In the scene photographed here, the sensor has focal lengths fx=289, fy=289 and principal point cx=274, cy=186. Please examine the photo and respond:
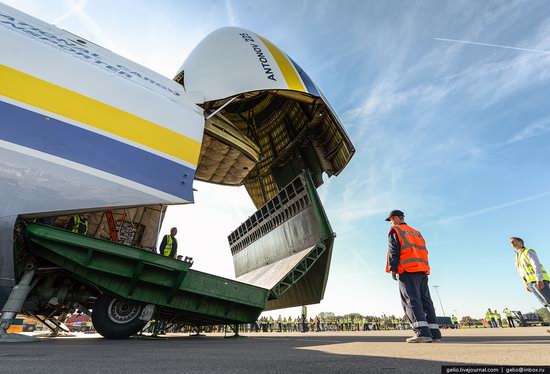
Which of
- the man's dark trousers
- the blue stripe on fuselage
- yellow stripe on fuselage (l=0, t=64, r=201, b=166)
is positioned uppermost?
yellow stripe on fuselage (l=0, t=64, r=201, b=166)

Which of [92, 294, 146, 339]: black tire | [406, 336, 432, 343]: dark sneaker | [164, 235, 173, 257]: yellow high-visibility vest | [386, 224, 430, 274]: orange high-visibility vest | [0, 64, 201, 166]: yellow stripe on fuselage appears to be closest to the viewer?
[406, 336, 432, 343]: dark sneaker

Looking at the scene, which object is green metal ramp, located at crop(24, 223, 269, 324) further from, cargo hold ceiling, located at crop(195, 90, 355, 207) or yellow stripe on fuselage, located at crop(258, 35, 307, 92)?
yellow stripe on fuselage, located at crop(258, 35, 307, 92)

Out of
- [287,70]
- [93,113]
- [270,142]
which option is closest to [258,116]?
[270,142]

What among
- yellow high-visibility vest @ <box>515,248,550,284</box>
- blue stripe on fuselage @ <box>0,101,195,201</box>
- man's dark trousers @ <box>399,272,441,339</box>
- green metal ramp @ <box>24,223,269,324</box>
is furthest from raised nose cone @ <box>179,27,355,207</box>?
man's dark trousers @ <box>399,272,441,339</box>

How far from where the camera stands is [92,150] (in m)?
5.00

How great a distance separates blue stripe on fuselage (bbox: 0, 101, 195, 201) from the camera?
447 centimetres

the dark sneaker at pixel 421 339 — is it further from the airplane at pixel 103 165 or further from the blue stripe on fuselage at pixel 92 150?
the blue stripe on fuselage at pixel 92 150

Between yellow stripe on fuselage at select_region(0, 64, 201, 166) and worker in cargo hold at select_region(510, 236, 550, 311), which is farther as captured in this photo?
worker in cargo hold at select_region(510, 236, 550, 311)

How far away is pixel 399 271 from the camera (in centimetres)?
381

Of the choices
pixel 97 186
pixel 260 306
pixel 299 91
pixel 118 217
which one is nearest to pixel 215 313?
pixel 260 306

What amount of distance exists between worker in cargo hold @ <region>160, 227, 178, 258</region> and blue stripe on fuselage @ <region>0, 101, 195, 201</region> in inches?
62.9

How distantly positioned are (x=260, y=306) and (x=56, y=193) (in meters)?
4.38

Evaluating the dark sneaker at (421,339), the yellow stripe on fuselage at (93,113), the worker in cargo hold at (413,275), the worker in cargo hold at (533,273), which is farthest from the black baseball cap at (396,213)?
the yellow stripe on fuselage at (93,113)

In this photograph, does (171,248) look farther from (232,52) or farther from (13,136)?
(232,52)
